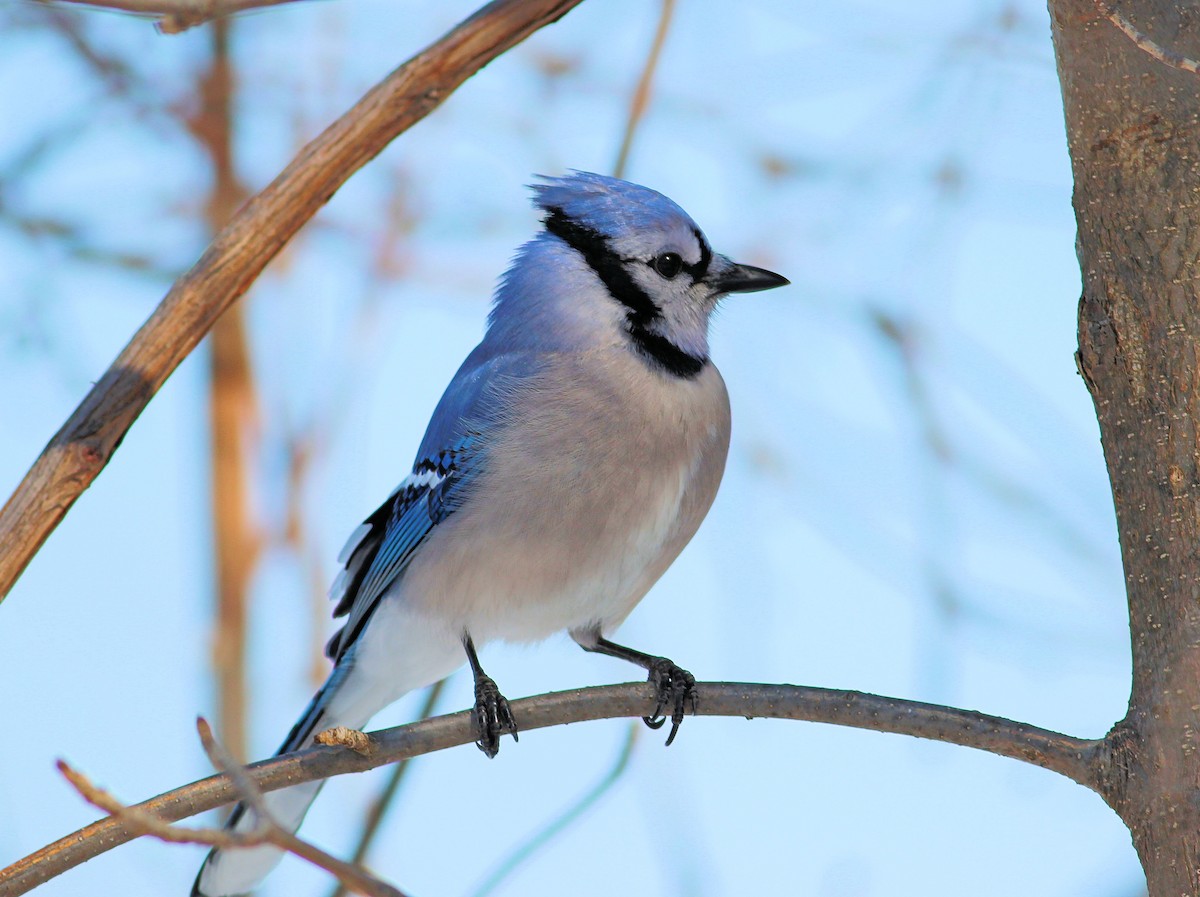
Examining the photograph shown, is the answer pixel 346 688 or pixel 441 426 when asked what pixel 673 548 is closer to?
pixel 441 426

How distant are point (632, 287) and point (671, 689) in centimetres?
83

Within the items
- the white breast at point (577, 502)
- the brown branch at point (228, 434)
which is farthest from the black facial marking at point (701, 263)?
the brown branch at point (228, 434)

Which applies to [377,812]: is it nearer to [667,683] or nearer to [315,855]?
[667,683]

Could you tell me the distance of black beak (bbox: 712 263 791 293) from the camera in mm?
2768

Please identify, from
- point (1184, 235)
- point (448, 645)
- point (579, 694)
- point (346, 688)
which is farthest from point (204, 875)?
point (1184, 235)

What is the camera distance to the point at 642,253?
2.69 m

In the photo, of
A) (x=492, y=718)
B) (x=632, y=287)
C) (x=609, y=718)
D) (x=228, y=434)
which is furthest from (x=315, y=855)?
(x=228, y=434)

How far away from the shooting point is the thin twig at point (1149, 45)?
1392mm

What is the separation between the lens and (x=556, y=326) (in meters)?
2.66

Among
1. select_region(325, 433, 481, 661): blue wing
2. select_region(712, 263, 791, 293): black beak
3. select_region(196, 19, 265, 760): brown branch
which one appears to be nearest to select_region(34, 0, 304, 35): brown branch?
select_region(325, 433, 481, 661): blue wing

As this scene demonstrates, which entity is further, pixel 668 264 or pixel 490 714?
pixel 668 264

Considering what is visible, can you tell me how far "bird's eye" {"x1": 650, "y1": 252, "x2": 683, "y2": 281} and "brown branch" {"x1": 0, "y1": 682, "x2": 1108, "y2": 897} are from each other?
106 cm

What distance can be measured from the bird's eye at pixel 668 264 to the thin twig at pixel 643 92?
0.60 ft

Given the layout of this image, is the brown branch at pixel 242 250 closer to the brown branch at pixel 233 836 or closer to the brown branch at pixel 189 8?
the brown branch at pixel 189 8
